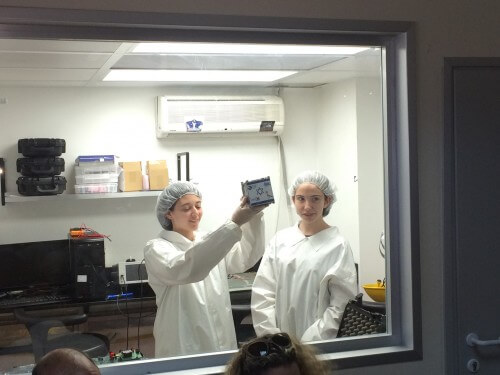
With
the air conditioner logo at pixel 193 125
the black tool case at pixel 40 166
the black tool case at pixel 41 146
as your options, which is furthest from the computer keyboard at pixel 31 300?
the air conditioner logo at pixel 193 125

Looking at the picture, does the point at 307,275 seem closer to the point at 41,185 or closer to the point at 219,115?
the point at 41,185

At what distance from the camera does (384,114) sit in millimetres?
2086

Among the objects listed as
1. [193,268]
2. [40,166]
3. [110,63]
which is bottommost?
[193,268]

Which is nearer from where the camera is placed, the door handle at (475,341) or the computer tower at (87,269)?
the door handle at (475,341)

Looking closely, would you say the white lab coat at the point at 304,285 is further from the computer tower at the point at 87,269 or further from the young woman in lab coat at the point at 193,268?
the computer tower at the point at 87,269

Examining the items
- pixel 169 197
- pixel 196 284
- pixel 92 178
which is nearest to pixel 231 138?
pixel 92 178

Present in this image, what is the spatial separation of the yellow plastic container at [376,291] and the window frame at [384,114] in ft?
0.43

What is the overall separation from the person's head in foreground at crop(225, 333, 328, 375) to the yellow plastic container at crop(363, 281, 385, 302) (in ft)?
2.97

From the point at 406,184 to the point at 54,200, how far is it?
2262mm

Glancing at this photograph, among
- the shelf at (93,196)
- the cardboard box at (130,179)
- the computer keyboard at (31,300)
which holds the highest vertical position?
the cardboard box at (130,179)

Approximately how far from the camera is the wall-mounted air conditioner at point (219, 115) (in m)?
4.06

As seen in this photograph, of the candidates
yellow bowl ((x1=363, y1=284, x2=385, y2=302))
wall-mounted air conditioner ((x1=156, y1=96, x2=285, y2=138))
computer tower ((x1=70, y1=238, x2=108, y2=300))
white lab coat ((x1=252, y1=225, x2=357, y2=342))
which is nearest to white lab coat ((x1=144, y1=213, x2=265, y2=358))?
white lab coat ((x1=252, y1=225, x2=357, y2=342))

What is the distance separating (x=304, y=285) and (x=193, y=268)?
48 cm

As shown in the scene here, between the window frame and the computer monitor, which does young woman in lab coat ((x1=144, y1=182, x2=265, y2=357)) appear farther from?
the computer monitor
